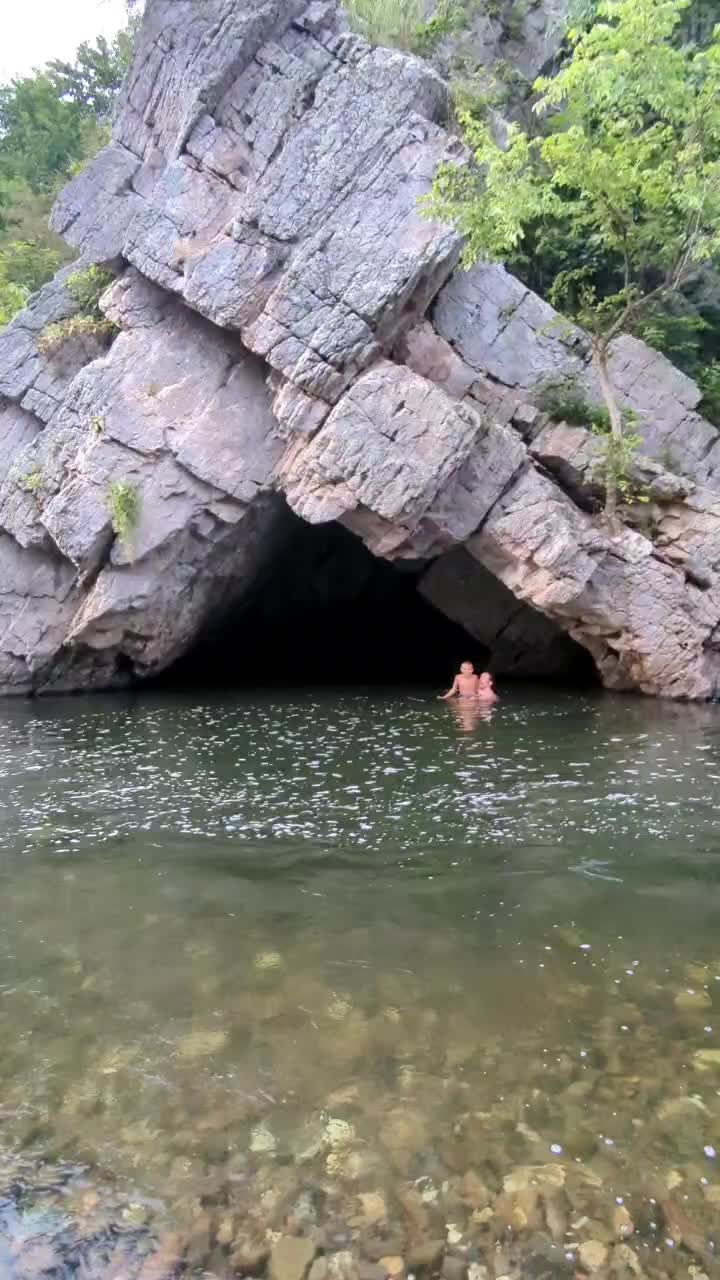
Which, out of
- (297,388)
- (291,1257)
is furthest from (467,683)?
(291,1257)

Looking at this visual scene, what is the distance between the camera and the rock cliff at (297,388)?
1770 cm

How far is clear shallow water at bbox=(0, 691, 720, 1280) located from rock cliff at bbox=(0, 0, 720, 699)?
7.49m

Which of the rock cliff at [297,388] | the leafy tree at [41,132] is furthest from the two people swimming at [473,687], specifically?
the leafy tree at [41,132]

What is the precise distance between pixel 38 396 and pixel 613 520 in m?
12.6

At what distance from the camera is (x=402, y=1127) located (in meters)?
4.93

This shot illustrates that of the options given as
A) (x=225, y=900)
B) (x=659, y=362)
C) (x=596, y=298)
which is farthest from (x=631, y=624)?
(x=225, y=900)

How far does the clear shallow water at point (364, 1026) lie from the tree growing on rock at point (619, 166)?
10884 mm

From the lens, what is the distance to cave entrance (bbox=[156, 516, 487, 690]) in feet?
79.6

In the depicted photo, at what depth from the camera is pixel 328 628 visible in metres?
29.8

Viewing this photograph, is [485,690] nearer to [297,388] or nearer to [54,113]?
[297,388]

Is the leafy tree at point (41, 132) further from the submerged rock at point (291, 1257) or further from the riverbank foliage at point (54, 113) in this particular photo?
the submerged rock at point (291, 1257)

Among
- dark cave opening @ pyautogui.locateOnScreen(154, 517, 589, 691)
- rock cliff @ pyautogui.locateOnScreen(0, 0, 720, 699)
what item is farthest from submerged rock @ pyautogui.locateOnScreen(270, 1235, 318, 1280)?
dark cave opening @ pyautogui.locateOnScreen(154, 517, 589, 691)

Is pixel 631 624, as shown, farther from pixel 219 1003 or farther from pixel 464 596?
pixel 219 1003

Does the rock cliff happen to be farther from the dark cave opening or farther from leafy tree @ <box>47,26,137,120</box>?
leafy tree @ <box>47,26,137,120</box>
